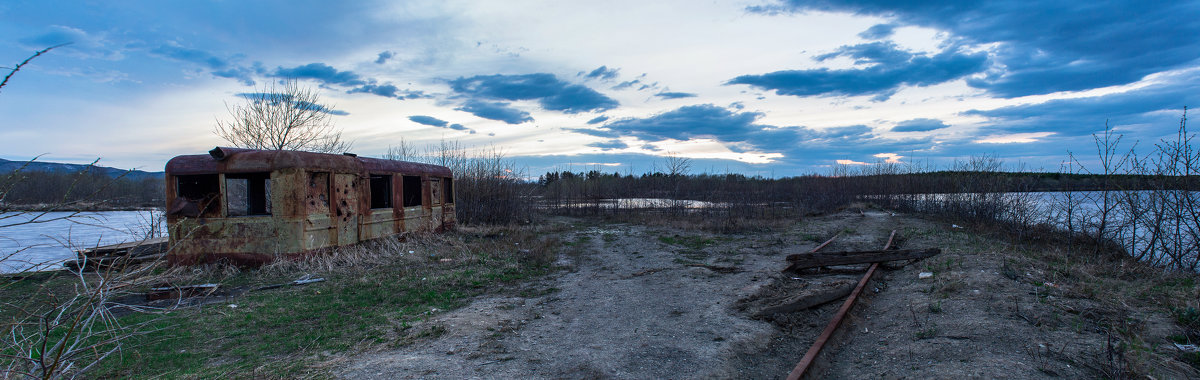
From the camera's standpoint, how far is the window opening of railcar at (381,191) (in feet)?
43.5

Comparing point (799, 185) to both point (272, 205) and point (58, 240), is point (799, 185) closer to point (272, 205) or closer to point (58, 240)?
point (272, 205)

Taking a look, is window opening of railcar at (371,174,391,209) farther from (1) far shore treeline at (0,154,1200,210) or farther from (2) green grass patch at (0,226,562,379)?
(1) far shore treeline at (0,154,1200,210)

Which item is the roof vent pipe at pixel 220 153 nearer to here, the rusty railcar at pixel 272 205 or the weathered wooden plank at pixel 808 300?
the rusty railcar at pixel 272 205

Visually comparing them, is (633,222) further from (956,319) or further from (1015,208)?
(956,319)

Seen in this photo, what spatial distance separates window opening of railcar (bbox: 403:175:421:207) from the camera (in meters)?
14.7

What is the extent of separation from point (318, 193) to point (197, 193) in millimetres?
2848

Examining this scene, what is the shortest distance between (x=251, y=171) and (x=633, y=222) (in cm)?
1489

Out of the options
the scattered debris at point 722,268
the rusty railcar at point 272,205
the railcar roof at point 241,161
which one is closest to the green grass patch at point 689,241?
the scattered debris at point 722,268

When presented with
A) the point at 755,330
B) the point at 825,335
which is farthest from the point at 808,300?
the point at 825,335

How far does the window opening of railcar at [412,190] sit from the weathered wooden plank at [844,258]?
1003cm

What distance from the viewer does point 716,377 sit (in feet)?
15.8

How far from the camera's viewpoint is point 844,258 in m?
9.62

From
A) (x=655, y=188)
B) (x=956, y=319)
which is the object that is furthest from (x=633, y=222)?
(x=956, y=319)

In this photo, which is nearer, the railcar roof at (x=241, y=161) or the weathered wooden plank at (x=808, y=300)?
the weathered wooden plank at (x=808, y=300)
